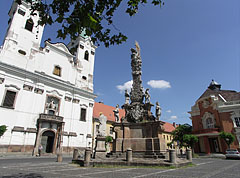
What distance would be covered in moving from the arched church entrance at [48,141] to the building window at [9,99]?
5.57 meters

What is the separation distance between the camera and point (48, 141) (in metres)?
22.2

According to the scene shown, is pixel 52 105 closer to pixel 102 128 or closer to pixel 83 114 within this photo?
pixel 83 114

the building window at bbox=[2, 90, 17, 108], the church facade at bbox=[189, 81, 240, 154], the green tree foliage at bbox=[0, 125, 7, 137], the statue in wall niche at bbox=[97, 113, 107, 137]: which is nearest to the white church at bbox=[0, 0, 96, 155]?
the building window at bbox=[2, 90, 17, 108]

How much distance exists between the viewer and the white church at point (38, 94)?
63.4ft

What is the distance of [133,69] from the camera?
12844mm

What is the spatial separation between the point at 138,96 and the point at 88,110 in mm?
18392

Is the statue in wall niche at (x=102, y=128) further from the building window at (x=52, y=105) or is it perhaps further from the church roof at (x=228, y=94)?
the church roof at (x=228, y=94)

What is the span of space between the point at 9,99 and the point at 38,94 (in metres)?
3.53

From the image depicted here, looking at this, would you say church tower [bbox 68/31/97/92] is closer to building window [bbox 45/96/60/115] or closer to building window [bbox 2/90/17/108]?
building window [bbox 45/96/60/115]

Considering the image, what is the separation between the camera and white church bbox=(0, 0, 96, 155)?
19.3 meters

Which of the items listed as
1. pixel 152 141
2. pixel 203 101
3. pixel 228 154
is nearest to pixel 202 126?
pixel 203 101

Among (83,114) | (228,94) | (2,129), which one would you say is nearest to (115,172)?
(2,129)

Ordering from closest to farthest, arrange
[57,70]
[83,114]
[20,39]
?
[20,39]
[57,70]
[83,114]

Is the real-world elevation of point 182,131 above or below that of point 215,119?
below
